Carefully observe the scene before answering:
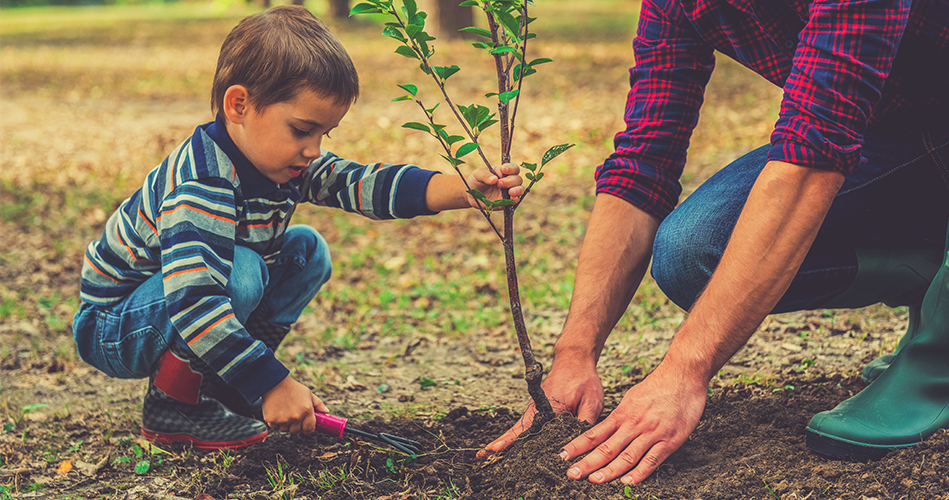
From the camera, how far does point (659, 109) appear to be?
233 centimetres

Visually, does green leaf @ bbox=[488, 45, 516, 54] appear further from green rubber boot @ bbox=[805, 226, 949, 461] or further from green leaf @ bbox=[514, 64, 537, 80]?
green rubber boot @ bbox=[805, 226, 949, 461]

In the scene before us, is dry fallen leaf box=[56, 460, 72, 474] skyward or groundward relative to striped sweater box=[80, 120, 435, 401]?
groundward

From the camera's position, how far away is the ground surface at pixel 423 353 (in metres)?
1.97

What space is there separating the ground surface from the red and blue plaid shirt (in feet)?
2.48

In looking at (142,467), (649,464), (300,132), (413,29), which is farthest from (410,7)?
(142,467)

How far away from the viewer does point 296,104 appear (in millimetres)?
2107

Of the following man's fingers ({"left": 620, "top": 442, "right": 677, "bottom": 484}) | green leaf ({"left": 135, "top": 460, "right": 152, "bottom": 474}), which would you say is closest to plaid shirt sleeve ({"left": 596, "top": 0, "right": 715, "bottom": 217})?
man's fingers ({"left": 620, "top": 442, "right": 677, "bottom": 484})

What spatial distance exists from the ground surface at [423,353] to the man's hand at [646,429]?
47mm

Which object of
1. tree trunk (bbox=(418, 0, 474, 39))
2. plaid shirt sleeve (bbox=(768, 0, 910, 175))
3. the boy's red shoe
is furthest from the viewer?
tree trunk (bbox=(418, 0, 474, 39))

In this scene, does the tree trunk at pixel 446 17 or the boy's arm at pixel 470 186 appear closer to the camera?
the boy's arm at pixel 470 186

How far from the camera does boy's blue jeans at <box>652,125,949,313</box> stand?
2209 millimetres

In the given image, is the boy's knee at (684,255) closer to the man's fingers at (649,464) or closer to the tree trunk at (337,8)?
the man's fingers at (649,464)

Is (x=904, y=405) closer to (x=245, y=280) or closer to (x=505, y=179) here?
(x=505, y=179)

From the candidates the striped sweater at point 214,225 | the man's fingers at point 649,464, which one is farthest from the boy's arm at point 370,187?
the man's fingers at point 649,464
